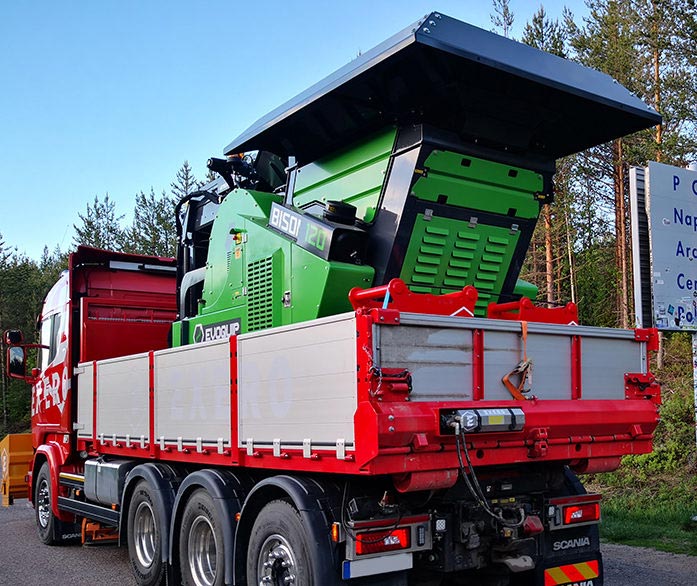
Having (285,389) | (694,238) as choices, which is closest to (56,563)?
(285,389)

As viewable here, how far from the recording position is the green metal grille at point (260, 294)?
6305mm

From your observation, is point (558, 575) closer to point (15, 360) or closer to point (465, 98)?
point (465, 98)

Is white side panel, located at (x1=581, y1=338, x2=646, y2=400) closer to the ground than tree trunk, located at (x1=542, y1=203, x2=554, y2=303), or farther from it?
closer to the ground

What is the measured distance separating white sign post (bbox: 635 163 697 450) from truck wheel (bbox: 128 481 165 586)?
18.1 ft

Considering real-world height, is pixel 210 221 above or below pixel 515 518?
above

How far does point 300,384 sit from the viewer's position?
485 cm

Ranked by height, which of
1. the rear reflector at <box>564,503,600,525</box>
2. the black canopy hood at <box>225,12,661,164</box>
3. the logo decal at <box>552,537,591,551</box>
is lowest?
the logo decal at <box>552,537,591,551</box>

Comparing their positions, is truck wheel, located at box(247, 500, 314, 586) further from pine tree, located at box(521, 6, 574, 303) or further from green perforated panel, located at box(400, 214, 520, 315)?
pine tree, located at box(521, 6, 574, 303)

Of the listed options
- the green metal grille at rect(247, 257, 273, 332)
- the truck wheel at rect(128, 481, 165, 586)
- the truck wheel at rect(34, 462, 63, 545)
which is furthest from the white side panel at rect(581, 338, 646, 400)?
the truck wheel at rect(34, 462, 63, 545)

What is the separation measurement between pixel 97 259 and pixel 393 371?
6.72m

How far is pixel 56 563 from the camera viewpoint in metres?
8.42

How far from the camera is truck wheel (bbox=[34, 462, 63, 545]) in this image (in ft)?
31.2

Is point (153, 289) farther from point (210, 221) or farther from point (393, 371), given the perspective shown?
point (393, 371)

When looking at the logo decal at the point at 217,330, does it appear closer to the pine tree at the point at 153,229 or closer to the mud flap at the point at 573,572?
the mud flap at the point at 573,572
